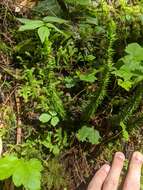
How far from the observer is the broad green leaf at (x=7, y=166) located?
2.45m

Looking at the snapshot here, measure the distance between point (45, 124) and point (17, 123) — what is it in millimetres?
196

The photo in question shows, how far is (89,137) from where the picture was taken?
286 centimetres

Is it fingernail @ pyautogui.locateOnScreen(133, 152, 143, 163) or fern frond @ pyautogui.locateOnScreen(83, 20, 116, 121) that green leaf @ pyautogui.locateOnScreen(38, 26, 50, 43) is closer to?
A: fern frond @ pyautogui.locateOnScreen(83, 20, 116, 121)

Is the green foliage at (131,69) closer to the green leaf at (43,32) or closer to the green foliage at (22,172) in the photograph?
the green leaf at (43,32)

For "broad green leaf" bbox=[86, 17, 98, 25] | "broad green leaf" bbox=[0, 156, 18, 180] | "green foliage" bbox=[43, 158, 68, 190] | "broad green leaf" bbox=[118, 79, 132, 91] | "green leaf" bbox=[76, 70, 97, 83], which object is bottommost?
"green foliage" bbox=[43, 158, 68, 190]

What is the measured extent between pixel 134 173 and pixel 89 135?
397 millimetres

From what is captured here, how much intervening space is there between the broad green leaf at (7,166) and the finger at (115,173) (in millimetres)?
578

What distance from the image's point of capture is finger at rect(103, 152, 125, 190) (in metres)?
2.66

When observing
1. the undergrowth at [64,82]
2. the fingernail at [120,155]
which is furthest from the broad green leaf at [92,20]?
the fingernail at [120,155]

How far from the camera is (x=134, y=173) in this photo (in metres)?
2.68

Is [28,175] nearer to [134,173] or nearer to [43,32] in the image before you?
[134,173]

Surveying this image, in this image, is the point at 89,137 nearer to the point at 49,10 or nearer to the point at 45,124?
the point at 45,124

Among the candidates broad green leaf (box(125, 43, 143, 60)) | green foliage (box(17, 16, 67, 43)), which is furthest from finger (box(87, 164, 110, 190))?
green foliage (box(17, 16, 67, 43))

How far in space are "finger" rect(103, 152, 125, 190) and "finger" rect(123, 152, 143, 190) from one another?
0.06 metres
